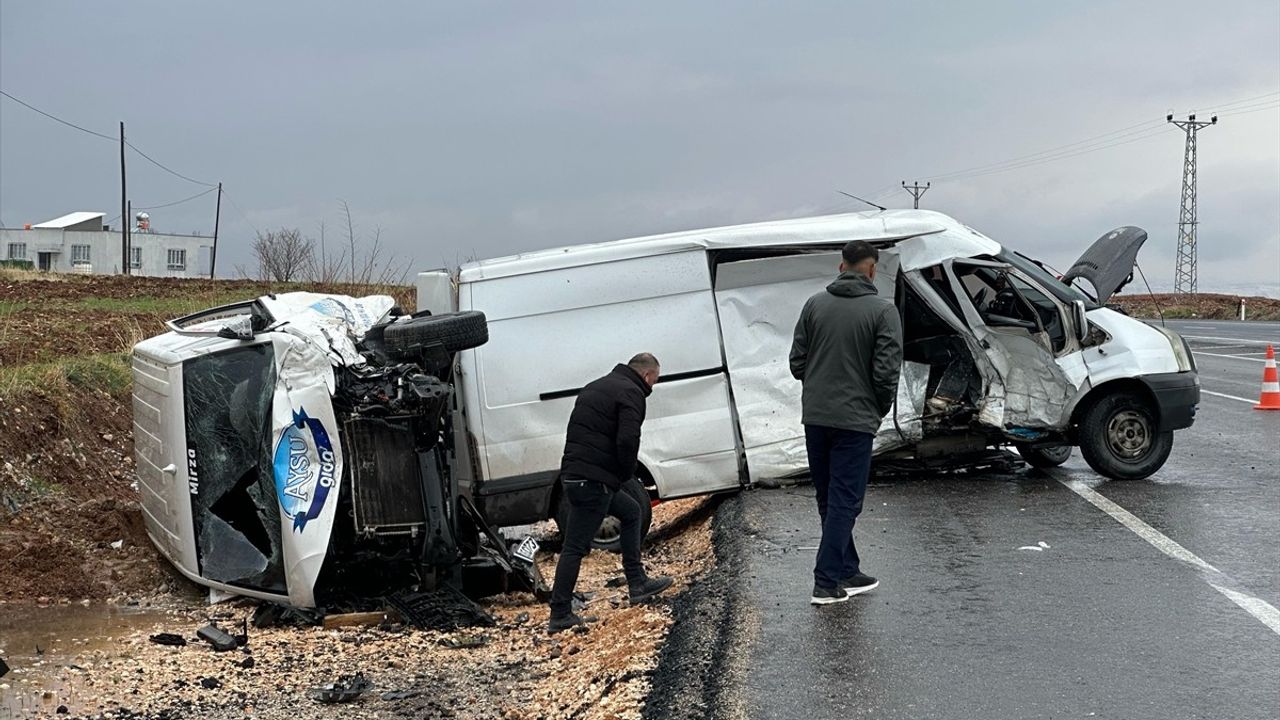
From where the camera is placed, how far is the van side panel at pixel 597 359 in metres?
9.83

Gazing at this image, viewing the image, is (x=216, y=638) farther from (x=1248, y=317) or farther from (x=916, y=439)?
(x=1248, y=317)

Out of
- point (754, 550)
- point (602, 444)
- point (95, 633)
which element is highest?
point (602, 444)

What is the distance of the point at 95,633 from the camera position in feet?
27.9

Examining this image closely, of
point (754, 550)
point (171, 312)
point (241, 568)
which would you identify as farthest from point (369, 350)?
point (171, 312)

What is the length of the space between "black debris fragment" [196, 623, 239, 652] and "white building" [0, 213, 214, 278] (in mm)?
82457

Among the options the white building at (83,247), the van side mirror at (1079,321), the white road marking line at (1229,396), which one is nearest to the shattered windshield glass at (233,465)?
the van side mirror at (1079,321)

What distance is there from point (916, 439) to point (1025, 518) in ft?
5.21

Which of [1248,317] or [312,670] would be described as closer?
[312,670]

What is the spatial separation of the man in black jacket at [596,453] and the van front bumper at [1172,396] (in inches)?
195

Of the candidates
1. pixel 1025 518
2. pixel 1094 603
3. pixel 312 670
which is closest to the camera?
pixel 1094 603

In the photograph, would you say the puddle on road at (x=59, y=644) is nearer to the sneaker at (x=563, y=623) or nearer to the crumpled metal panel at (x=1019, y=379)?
the sneaker at (x=563, y=623)

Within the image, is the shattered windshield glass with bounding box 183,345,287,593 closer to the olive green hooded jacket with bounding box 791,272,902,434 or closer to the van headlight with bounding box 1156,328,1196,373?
the olive green hooded jacket with bounding box 791,272,902,434

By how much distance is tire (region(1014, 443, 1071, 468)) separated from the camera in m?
11.7

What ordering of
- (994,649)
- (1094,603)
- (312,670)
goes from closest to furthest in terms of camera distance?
(994,649)
(1094,603)
(312,670)
